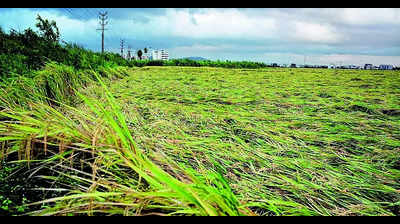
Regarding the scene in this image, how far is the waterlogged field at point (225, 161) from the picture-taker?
21.9 inches

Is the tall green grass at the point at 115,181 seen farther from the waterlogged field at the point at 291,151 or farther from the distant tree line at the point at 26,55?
the distant tree line at the point at 26,55

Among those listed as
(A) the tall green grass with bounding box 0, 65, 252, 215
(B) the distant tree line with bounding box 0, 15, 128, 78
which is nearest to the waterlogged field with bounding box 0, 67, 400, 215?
(A) the tall green grass with bounding box 0, 65, 252, 215

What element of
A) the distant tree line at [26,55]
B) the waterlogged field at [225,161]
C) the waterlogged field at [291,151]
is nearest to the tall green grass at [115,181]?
the waterlogged field at [225,161]

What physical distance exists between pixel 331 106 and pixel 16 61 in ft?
8.35

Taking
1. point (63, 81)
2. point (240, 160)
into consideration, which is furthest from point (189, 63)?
point (240, 160)

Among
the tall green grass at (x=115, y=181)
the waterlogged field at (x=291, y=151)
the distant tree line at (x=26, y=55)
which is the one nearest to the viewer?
the tall green grass at (x=115, y=181)

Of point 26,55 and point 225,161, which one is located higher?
point 26,55

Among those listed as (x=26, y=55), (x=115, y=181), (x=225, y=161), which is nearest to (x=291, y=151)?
(x=225, y=161)

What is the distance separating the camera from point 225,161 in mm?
952

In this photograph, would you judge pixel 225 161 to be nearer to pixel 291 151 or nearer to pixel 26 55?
pixel 291 151

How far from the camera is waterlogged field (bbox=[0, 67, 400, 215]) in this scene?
1.82 feet

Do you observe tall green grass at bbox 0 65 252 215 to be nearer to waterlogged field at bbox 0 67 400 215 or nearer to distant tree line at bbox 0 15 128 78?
waterlogged field at bbox 0 67 400 215

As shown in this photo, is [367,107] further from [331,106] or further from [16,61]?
[16,61]
